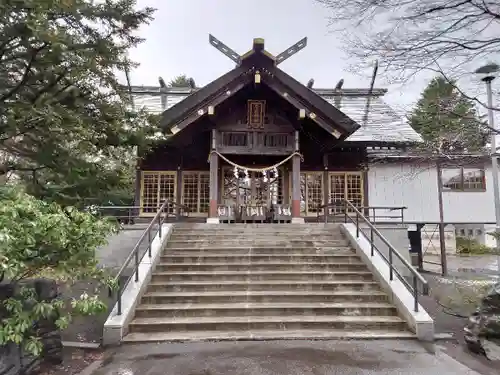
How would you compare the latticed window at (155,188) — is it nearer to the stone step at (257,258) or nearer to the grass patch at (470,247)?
the stone step at (257,258)

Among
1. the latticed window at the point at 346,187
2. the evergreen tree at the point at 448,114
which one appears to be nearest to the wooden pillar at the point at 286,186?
the latticed window at the point at 346,187

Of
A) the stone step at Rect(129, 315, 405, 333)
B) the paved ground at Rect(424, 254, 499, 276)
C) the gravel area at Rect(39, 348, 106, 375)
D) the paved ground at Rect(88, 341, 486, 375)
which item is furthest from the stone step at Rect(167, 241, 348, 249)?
the paved ground at Rect(424, 254, 499, 276)

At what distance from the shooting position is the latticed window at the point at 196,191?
44.2ft

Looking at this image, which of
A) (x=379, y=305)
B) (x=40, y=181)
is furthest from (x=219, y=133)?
(x=379, y=305)

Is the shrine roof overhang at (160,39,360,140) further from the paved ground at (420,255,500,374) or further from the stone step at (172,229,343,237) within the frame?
the paved ground at (420,255,500,374)

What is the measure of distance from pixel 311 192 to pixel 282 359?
31.2 ft

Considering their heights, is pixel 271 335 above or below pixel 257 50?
below

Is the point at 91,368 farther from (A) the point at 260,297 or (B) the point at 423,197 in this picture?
(B) the point at 423,197

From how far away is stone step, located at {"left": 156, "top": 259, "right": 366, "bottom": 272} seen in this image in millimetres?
7475

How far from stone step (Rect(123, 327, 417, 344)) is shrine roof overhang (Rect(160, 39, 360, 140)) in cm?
688

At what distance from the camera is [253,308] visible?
→ 6180 millimetres

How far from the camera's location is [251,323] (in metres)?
5.81

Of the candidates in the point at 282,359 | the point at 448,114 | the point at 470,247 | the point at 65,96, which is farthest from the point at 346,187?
the point at 470,247

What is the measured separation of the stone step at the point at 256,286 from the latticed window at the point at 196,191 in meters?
6.58
